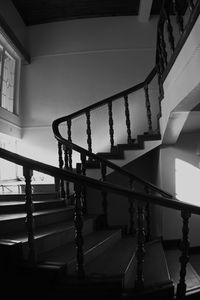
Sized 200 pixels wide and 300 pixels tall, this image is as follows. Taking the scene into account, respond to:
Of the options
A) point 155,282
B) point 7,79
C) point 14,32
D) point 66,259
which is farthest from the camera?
point 7,79

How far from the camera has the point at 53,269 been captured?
6.66 ft

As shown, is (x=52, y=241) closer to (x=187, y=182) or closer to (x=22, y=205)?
(x=22, y=205)

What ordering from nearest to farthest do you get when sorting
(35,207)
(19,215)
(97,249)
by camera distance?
(97,249)
(19,215)
(35,207)

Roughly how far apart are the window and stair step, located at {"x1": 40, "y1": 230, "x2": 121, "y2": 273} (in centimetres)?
344

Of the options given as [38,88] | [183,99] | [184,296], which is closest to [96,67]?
[38,88]

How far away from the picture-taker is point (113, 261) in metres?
2.62

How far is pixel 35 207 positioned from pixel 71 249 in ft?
2.88

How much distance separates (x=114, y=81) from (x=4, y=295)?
4.66m

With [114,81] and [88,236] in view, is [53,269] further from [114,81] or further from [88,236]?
[114,81]

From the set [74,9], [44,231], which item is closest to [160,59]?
[74,9]

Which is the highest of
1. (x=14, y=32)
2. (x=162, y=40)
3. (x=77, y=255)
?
(x=14, y=32)

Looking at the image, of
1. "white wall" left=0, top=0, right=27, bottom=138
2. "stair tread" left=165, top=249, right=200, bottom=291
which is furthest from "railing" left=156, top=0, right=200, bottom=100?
"white wall" left=0, top=0, right=27, bottom=138

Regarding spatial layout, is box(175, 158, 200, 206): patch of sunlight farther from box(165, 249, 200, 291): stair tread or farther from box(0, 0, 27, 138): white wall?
box(0, 0, 27, 138): white wall

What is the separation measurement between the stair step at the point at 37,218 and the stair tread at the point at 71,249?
35cm
